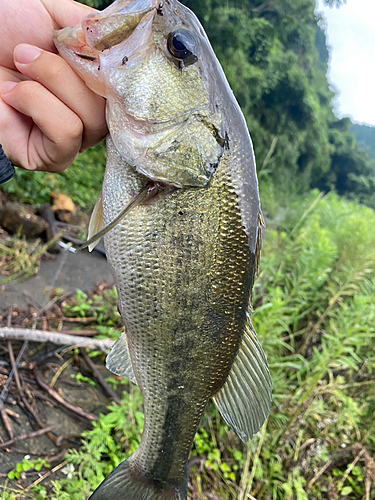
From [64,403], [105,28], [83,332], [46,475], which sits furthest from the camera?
[83,332]

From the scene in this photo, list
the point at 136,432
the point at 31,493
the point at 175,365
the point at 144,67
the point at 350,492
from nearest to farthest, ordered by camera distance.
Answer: the point at 144,67 < the point at 175,365 < the point at 31,493 < the point at 136,432 < the point at 350,492

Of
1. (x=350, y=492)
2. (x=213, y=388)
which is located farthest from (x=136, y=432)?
(x=350, y=492)

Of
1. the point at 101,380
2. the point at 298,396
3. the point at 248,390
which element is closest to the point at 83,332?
the point at 101,380

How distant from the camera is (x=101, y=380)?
249 cm

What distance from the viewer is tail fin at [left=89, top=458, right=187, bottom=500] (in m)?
1.14

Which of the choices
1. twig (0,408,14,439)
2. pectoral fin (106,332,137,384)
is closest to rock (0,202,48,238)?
twig (0,408,14,439)

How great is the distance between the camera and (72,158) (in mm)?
1197

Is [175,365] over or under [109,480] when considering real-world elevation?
over

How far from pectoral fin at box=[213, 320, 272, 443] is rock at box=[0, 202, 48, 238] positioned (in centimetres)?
324

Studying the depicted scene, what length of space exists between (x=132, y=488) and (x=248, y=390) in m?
0.56

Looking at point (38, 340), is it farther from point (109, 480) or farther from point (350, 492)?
point (350, 492)

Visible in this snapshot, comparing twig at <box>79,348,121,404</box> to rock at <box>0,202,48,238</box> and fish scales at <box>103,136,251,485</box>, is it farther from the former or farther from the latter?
rock at <box>0,202,48,238</box>

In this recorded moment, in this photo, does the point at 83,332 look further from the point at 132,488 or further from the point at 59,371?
the point at 132,488

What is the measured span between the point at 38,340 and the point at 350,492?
8.48 ft
